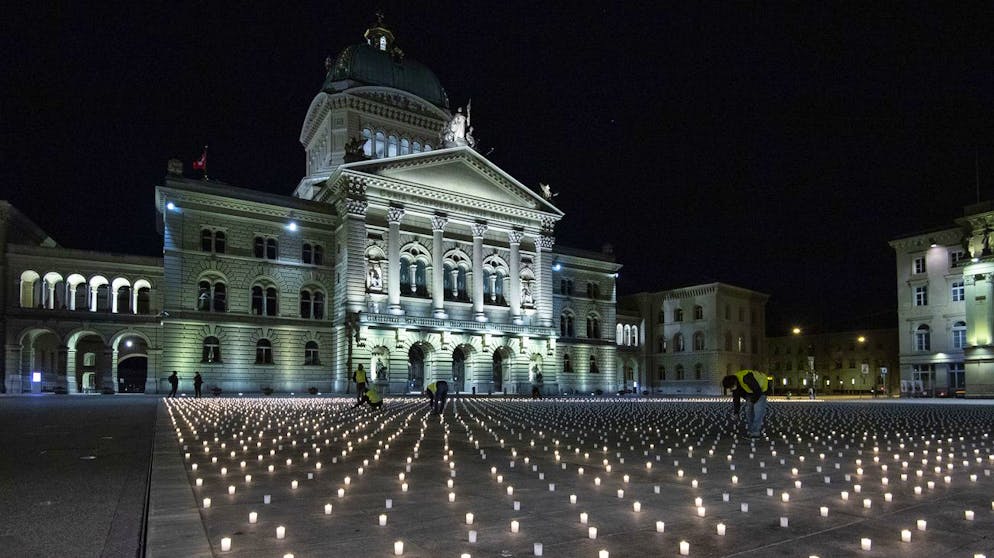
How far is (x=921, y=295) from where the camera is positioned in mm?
65812

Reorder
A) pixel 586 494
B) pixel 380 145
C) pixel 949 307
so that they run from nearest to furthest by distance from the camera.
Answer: pixel 586 494
pixel 949 307
pixel 380 145

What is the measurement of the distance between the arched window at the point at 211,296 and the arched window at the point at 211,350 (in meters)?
2.17

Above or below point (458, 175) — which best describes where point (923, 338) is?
below

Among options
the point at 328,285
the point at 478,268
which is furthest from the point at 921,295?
the point at 328,285

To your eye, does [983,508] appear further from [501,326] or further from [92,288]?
[92,288]

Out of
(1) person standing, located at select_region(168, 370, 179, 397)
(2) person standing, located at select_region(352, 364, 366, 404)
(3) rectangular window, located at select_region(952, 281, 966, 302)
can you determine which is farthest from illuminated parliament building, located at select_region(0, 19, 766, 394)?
(3) rectangular window, located at select_region(952, 281, 966, 302)

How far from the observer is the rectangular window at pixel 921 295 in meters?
65.4

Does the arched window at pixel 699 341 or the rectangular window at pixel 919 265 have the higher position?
the rectangular window at pixel 919 265

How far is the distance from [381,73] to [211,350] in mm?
33735

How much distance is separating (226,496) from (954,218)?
226 feet

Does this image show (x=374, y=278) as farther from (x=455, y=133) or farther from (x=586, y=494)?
(x=586, y=494)

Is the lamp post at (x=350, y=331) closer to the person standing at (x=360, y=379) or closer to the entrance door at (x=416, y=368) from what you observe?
the entrance door at (x=416, y=368)

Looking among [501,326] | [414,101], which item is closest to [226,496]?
[501,326]

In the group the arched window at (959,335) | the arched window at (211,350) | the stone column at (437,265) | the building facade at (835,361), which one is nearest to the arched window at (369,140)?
the stone column at (437,265)
